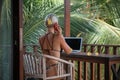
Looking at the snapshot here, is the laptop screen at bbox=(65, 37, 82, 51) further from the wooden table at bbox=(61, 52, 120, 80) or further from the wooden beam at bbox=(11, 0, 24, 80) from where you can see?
the wooden beam at bbox=(11, 0, 24, 80)

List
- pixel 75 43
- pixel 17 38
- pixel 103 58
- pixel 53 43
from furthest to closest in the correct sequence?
pixel 75 43, pixel 17 38, pixel 103 58, pixel 53 43

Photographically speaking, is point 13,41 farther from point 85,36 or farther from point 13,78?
point 85,36

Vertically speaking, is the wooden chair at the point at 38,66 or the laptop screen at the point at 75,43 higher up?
the laptop screen at the point at 75,43

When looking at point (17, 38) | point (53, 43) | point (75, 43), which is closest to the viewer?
point (53, 43)

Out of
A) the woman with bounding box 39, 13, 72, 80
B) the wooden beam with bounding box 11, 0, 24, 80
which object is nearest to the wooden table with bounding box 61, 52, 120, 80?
the woman with bounding box 39, 13, 72, 80

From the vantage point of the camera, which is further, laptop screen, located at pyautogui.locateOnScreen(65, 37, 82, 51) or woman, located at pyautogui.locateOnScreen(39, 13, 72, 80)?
laptop screen, located at pyautogui.locateOnScreen(65, 37, 82, 51)

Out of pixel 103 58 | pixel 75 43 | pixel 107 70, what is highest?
pixel 75 43

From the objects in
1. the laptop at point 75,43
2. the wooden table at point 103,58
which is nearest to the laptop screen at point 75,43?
the laptop at point 75,43

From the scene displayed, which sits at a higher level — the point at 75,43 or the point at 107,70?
the point at 75,43

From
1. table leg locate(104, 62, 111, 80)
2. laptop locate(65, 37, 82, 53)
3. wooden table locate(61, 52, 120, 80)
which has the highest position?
laptop locate(65, 37, 82, 53)

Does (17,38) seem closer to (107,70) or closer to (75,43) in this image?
(75,43)

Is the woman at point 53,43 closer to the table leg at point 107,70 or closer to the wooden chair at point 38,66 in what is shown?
the wooden chair at point 38,66

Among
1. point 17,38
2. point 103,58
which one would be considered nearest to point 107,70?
point 103,58

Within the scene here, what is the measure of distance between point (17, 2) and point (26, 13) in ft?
9.52
